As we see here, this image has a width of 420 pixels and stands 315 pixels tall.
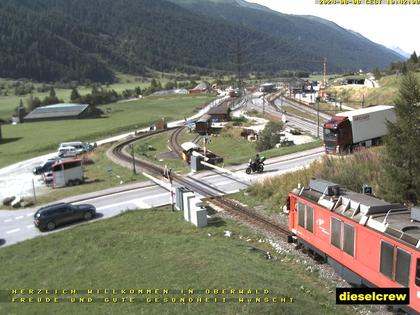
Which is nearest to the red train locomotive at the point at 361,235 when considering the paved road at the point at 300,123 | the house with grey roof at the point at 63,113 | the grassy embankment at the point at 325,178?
the grassy embankment at the point at 325,178

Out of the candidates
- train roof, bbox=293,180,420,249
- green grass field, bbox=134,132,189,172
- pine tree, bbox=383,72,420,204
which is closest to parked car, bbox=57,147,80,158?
green grass field, bbox=134,132,189,172

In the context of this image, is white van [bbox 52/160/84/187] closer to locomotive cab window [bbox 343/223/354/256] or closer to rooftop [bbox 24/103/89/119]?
→ locomotive cab window [bbox 343/223/354/256]

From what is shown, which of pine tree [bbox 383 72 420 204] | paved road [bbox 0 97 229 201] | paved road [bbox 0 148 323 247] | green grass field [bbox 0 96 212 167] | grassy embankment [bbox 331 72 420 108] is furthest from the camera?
grassy embankment [bbox 331 72 420 108]

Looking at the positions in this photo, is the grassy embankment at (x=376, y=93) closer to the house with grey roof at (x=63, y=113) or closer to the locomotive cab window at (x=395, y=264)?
the house with grey roof at (x=63, y=113)

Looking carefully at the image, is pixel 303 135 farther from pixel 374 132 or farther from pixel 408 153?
pixel 408 153

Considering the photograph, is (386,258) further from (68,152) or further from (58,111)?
(58,111)

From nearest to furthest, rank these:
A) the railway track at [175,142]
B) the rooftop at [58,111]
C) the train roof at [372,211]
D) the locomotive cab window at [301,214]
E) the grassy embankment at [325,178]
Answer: the train roof at [372,211] < the locomotive cab window at [301,214] < the grassy embankment at [325,178] < the railway track at [175,142] < the rooftop at [58,111]

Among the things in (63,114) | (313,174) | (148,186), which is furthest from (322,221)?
(63,114)
